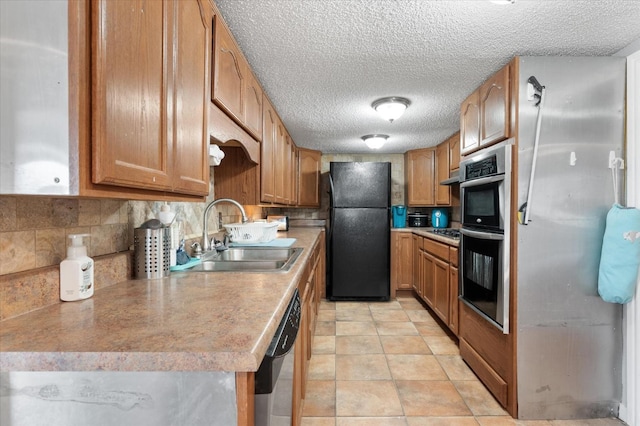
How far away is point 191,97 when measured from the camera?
3.72ft

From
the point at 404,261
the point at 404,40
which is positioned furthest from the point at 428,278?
the point at 404,40

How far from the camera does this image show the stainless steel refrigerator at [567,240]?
1.75 metres

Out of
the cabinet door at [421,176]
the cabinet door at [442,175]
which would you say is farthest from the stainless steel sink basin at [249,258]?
the cabinet door at [421,176]

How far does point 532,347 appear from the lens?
1773 mm

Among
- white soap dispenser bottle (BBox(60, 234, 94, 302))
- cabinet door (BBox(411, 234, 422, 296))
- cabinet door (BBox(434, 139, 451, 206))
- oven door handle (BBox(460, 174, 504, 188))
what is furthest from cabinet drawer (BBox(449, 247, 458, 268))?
white soap dispenser bottle (BBox(60, 234, 94, 302))

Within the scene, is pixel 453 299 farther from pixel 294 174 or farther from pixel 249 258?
pixel 294 174

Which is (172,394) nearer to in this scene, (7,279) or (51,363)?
(51,363)

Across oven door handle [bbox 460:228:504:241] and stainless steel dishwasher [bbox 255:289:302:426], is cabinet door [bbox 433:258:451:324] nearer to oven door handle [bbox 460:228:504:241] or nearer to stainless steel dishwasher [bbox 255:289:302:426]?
oven door handle [bbox 460:228:504:241]

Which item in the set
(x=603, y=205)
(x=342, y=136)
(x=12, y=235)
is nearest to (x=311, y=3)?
(x=12, y=235)

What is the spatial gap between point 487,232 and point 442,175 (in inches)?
84.7

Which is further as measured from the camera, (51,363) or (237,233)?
(237,233)

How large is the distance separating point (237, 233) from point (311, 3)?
1.46 m

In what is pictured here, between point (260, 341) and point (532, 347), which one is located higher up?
point (260, 341)

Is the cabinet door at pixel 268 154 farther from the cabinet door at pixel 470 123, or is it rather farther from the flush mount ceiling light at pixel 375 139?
the cabinet door at pixel 470 123
